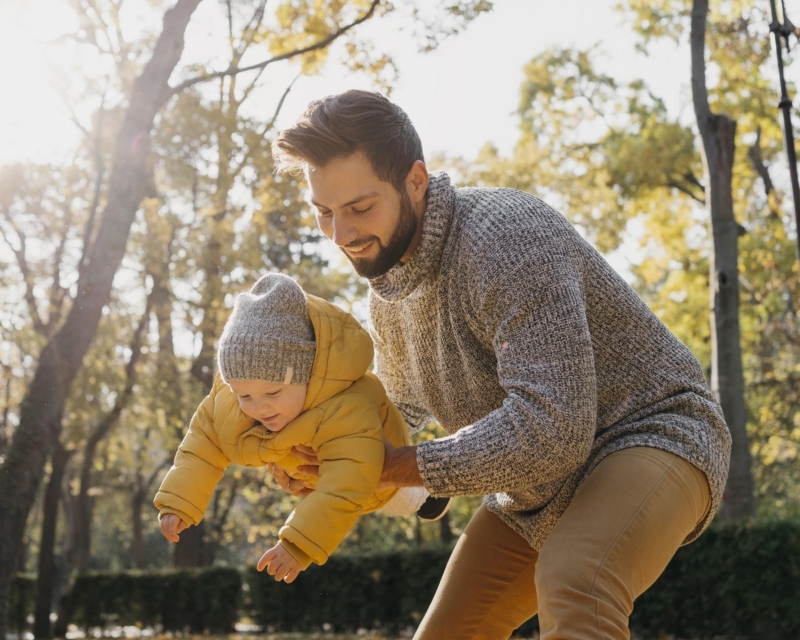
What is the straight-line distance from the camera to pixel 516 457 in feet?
7.34

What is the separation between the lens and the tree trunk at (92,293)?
9891mm

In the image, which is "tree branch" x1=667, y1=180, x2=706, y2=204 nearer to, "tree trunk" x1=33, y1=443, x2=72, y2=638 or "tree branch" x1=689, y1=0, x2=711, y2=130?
"tree branch" x1=689, y1=0, x2=711, y2=130

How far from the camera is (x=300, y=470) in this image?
111 inches

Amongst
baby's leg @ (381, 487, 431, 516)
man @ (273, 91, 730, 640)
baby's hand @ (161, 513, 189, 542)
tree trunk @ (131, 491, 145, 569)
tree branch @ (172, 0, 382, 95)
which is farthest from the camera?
tree trunk @ (131, 491, 145, 569)

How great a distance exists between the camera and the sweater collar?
2.63 metres

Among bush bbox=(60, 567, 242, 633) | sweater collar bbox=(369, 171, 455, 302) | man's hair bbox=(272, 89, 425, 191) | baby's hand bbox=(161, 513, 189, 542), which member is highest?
man's hair bbox=(272, 89, 425, 191)

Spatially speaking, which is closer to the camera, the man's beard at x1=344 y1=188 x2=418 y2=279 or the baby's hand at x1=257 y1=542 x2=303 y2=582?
the baby's hand at x1=257 y1=542 x2=303 y2=582

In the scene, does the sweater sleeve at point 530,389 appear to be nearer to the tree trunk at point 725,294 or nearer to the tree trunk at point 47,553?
the tree trunk at point 725,294

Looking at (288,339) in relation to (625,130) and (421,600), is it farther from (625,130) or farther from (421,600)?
(625,130)

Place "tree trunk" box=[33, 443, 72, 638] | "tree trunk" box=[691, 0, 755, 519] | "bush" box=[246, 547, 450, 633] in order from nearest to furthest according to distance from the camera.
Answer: "tree trunk" box=[691, 0, 755, 519], "bush" box=[246, 547, 450, 633], "tree trunk" box=[33, 443, 72, 638]

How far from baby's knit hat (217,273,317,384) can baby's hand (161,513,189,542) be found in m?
0.46

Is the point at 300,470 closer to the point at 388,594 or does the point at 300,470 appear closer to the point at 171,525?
the point at 171,525

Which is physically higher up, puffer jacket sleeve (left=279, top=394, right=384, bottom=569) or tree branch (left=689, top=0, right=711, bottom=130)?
tree branch (left=689, top=0, right=711, bottom=130)

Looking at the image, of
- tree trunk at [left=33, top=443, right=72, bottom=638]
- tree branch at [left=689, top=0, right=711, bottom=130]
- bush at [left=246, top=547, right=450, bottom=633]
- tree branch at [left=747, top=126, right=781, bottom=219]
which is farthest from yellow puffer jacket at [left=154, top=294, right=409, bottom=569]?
tree branch at [left=747, top=126, right=781, bottom=219]
